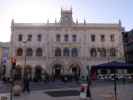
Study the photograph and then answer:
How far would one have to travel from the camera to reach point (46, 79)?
46750 millimetres

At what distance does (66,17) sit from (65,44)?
6.78 m

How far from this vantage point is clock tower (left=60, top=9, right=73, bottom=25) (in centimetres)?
5659

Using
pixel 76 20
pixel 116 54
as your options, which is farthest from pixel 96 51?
pixel 76 20

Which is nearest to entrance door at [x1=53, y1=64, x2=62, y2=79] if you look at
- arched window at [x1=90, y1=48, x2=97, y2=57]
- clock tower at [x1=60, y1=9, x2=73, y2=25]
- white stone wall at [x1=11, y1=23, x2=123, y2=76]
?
white stone wall at [x1=11, y1=23, x2=123, y2=76]

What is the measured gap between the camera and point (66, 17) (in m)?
57.6

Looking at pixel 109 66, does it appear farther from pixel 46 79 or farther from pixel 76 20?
pixel 76 20

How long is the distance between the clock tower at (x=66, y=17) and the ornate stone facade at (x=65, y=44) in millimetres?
91

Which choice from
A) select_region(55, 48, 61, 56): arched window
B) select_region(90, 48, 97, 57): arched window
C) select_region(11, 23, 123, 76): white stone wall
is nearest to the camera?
select_region(11, 23, 123, 76): white stone wall

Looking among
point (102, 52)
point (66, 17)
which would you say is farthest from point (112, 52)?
point (66, 17)

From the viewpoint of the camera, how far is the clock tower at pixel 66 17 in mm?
56594

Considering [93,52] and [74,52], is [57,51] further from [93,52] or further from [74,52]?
[93,52]

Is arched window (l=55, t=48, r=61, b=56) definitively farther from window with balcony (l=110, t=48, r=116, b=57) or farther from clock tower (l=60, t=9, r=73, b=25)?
window with balcony (l=110, t=48, r=116, b=57)

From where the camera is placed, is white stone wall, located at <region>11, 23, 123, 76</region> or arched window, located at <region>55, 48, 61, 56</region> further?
→ arched window, located at <region>55, 48, 61, 56</region>

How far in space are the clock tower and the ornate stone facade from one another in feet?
0.30
